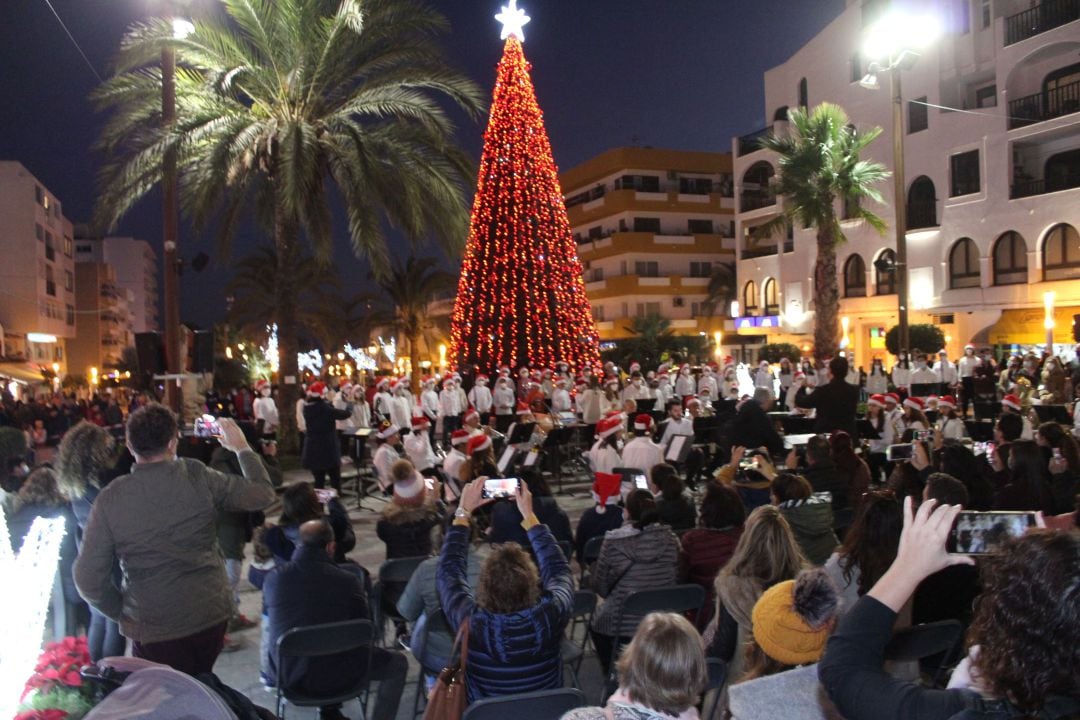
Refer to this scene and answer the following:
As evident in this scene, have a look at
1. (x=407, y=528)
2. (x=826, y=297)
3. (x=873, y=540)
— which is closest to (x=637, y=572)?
(x=873, y=540)

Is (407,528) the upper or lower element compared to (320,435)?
lower

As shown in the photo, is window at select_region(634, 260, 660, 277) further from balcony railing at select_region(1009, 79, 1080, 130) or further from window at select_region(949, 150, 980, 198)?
balcony railing at select_region(1009, 79, 1080, 130)

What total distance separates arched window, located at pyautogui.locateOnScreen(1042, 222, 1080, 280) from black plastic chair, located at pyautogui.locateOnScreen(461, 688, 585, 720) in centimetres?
3027

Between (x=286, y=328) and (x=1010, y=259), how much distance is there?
2610 centimetres

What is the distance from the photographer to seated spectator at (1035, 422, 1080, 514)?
22.8 ft

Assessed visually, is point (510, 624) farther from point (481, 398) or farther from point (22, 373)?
point (22, 373)

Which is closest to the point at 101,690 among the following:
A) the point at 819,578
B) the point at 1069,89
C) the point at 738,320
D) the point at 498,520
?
the point at 819,578

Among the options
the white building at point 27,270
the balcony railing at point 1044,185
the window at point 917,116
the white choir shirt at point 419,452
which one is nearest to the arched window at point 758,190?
the window at point 917,116

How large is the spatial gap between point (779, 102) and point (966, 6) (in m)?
10.4

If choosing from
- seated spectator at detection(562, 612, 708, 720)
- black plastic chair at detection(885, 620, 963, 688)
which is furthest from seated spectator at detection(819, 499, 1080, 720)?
black plastic chair at detection(885, 620, 963, 688)

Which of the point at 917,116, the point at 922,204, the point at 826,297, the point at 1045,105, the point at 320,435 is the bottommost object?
the point at 320,435

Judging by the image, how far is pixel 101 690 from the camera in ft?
6.92

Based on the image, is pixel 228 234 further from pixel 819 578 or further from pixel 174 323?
pixel 819 578

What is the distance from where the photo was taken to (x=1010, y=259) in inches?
1193
